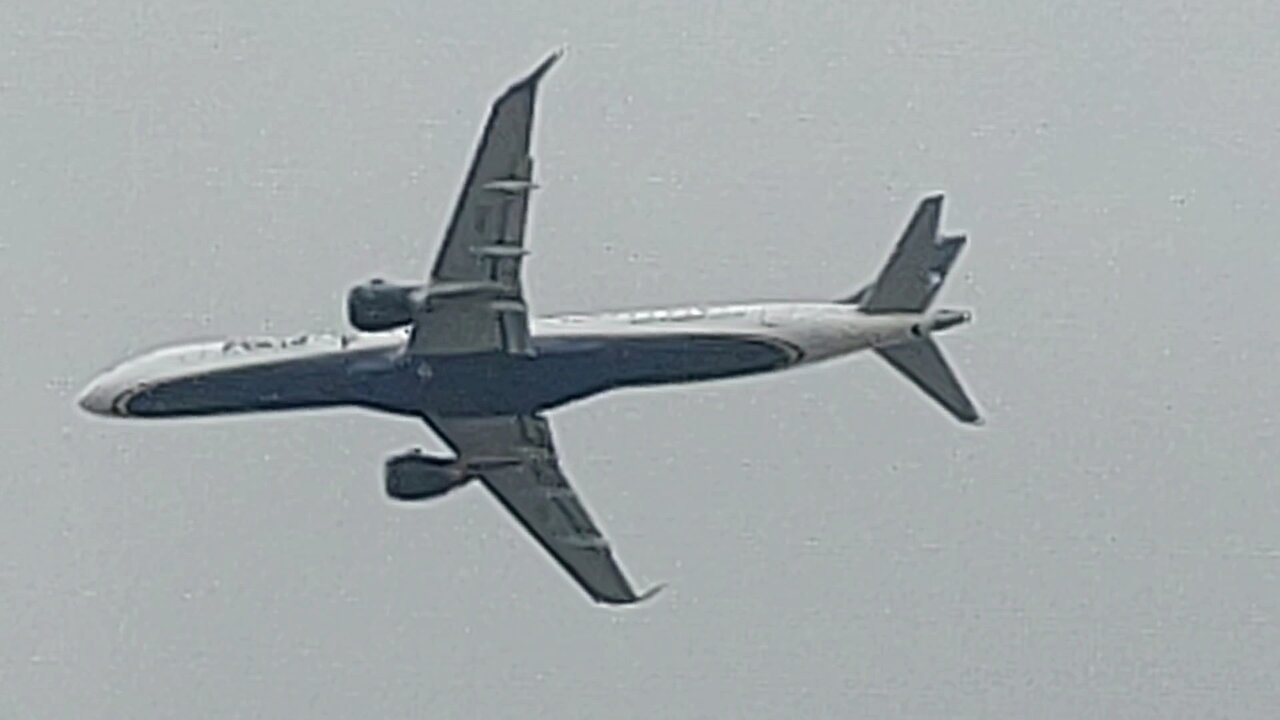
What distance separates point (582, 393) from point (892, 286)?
7.61 metres

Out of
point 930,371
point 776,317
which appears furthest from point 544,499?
point 930,371

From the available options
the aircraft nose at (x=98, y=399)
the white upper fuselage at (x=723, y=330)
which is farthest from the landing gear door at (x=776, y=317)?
the aircraft nose at (x=98, y=399)

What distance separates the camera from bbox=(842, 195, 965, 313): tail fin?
287ft

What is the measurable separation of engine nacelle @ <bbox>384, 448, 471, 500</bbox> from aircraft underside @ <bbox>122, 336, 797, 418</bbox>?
114cm

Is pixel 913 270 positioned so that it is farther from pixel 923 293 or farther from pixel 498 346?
pixel 498 346

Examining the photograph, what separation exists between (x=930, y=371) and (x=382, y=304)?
38.8ft

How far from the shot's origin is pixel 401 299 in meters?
87.7

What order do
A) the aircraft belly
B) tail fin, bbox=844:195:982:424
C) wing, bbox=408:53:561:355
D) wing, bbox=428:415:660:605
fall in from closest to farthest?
wing, bbox=408:53:561:355 → tail fin, bbox=844:195:982:424 → the aircraft belly → wing, bbox=428:415:660:605

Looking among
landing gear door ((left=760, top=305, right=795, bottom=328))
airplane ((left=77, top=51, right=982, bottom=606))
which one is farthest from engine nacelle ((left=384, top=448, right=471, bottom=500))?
landing gear door ((left=760, top=305, right=795, bottom=328))

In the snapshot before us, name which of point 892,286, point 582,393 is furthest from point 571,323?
point 892,286

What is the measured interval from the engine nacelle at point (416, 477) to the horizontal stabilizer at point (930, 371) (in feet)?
38.1

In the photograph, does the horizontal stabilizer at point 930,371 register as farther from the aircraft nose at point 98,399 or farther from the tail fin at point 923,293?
the aircraft nose at point 98,399

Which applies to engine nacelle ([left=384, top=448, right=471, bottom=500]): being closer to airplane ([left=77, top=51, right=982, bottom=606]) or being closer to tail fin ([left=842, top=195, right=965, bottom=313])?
airplane ([left=77, top=51, right=982, bottom=606])

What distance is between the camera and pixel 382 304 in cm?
8775
